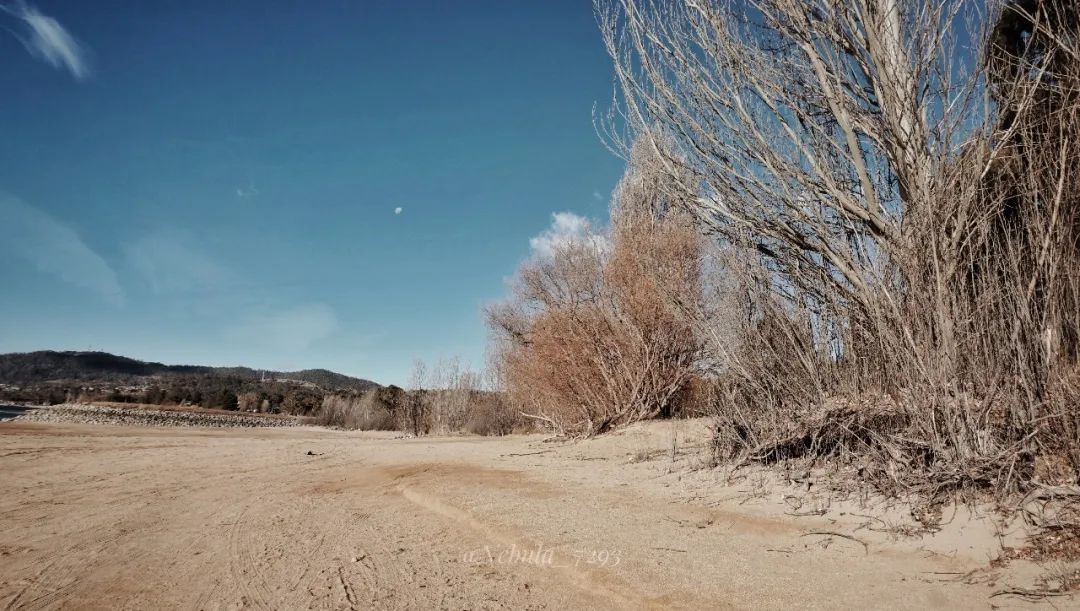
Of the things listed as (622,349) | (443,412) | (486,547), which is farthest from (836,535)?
(443,412)

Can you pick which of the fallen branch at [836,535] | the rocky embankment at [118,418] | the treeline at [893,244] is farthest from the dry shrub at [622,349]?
the rocky embankment at [118,418]

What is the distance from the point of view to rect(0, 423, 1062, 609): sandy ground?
2477 mm

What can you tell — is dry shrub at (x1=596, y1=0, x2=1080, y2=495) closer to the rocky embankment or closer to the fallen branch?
the fallen branch

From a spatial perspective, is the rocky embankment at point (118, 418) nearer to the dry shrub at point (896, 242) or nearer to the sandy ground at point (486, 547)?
the sandy ground at point (486, 547)

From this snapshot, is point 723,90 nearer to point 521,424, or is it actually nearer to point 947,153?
point 947,153

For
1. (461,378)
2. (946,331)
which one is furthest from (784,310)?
(461,378)

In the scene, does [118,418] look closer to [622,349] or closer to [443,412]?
[443,412]

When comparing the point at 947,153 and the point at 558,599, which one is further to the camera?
the point at 947,153

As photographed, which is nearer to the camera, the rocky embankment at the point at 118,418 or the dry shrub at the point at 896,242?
the dry shrub at the point at 896,242

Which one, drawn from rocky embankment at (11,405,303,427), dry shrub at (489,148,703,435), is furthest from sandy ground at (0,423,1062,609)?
rocky embankment at (11,405,303,427)

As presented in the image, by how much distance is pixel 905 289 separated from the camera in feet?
13.0

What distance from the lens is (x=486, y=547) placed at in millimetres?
3254

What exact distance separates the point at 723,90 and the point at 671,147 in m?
0.83

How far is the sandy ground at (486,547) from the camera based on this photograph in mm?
2477
